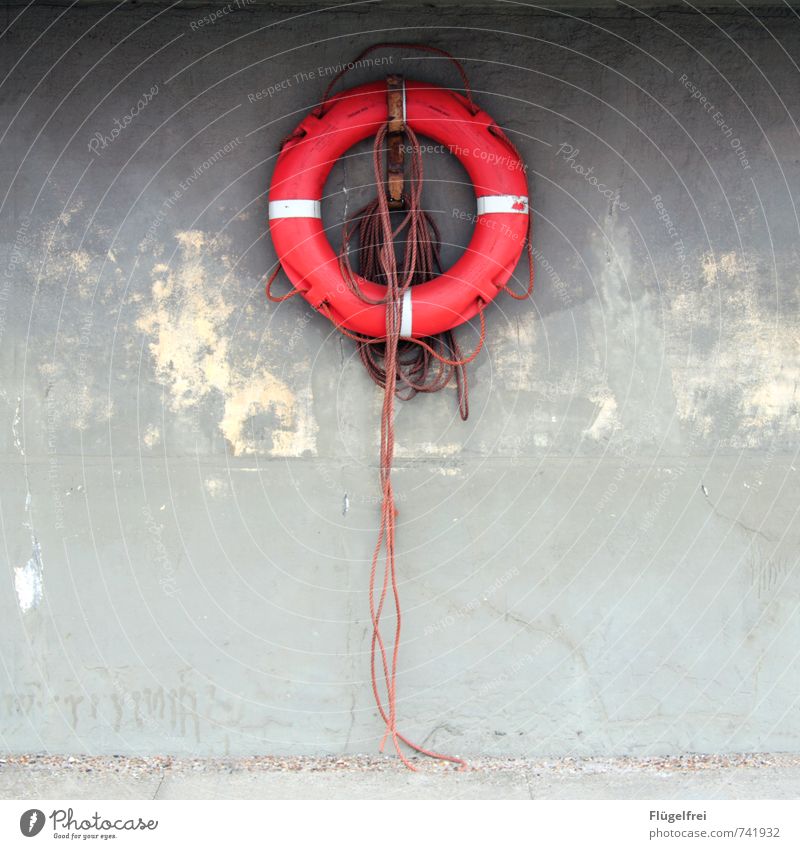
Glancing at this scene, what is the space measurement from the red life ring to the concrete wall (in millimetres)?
170

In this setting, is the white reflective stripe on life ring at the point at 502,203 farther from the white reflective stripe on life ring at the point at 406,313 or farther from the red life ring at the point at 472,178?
the white reflective stripe on life ring at the point at 406,313

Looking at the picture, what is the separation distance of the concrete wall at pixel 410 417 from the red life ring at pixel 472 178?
170mm

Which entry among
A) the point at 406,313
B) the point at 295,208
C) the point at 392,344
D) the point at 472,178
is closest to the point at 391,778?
the point at 392,344

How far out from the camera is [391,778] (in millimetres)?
3773

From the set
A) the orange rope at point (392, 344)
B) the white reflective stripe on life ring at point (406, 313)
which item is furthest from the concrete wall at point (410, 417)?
the white reflective stripe on life ring at point (406, 313)

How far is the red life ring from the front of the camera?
3545 millimetres

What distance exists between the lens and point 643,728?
12.9ft
